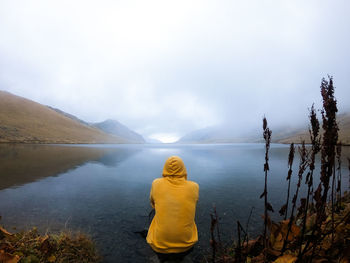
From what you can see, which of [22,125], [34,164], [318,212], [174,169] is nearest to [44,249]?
[174,169]

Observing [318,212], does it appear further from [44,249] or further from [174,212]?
[44,249]

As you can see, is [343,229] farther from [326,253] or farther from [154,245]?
[154,245]

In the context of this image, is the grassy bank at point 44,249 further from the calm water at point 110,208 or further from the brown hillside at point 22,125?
the brown hillside at point 22,125

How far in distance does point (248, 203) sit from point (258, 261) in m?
8.55

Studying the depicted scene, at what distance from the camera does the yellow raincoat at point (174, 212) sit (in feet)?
11.7

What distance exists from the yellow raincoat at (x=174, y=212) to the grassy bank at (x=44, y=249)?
2405mm

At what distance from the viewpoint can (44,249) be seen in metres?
3.92

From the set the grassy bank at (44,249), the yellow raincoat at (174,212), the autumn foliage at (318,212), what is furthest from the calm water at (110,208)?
the autumn foliage at (318,212)

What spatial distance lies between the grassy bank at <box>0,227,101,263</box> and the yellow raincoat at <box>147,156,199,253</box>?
2.40 m

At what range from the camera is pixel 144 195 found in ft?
38.6

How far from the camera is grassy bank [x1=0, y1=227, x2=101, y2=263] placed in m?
3.52

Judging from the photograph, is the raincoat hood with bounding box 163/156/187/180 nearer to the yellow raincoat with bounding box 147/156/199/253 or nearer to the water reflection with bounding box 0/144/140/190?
the yellow raincoat with bounding box 147/156/199/253

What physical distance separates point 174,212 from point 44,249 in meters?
3.21

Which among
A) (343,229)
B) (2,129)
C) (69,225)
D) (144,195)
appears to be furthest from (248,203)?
(2,129)
